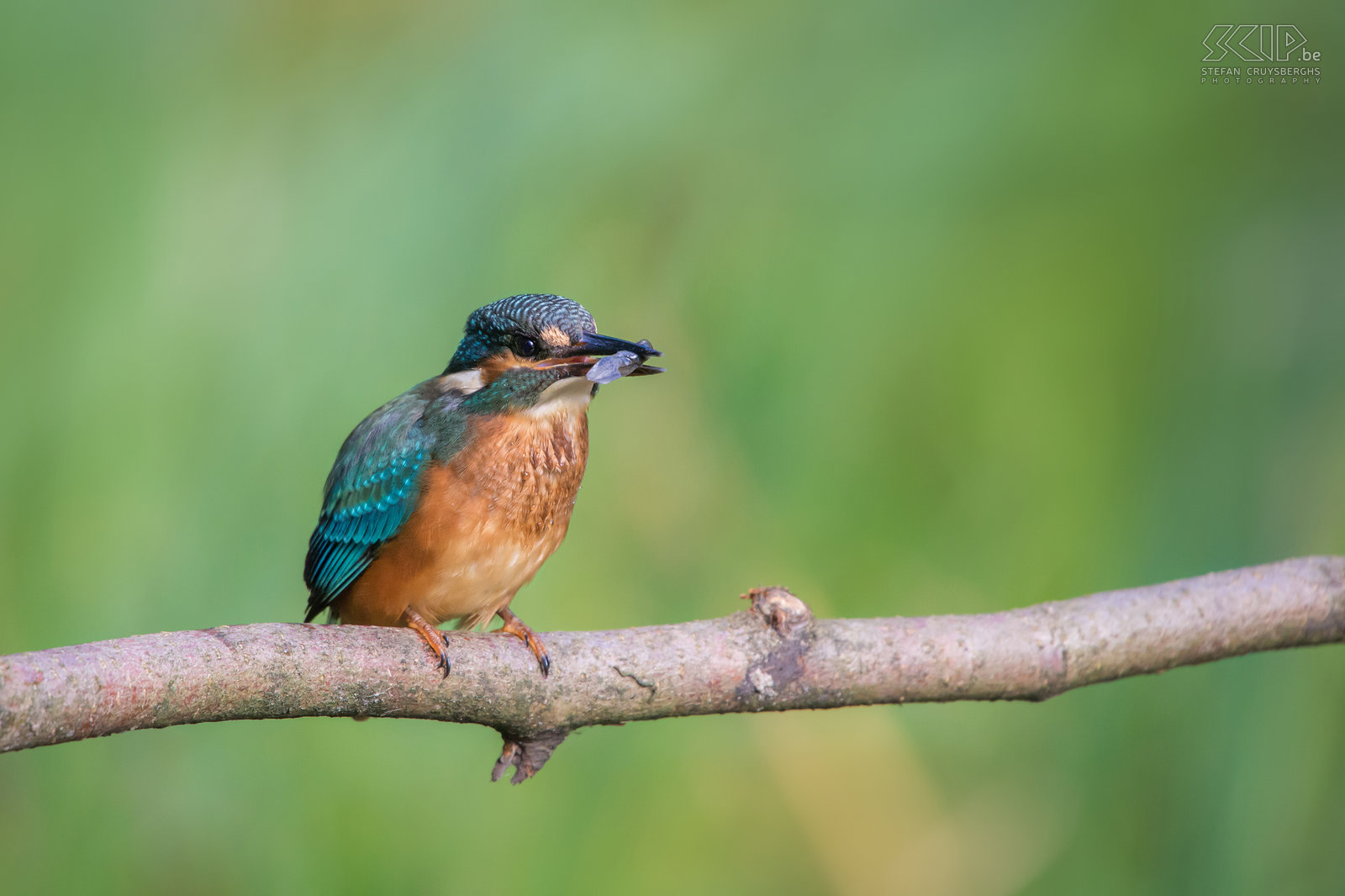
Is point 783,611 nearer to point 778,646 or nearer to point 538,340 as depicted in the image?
point 778,646

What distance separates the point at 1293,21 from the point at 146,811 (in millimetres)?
2990

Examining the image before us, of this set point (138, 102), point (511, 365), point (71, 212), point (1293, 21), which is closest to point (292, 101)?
point (138, 102)

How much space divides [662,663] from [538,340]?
512mm

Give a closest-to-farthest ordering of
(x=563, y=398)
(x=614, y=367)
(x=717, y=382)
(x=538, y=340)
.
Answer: (x=614, y=367)
(x=538, y=340)
(x=563, y=398)
(x=717, y=382)

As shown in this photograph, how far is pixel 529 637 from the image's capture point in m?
1.56

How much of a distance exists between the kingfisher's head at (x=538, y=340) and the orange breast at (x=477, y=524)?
0.09 m

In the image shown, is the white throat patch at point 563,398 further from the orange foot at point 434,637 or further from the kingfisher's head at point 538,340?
the orange foot at point 434,637

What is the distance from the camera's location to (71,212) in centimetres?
233

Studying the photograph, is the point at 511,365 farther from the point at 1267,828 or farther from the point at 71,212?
the point at 1267,828

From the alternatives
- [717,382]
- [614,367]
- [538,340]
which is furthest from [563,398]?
[717,382]

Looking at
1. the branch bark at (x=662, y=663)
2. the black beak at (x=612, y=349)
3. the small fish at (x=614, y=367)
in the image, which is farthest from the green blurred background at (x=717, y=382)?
the small fish at (x=614, y=367)

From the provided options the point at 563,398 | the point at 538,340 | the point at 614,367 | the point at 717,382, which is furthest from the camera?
the point at 717,382

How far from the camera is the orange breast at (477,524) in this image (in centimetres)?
Result: 173

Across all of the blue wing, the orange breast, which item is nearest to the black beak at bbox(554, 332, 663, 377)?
the orange breast
